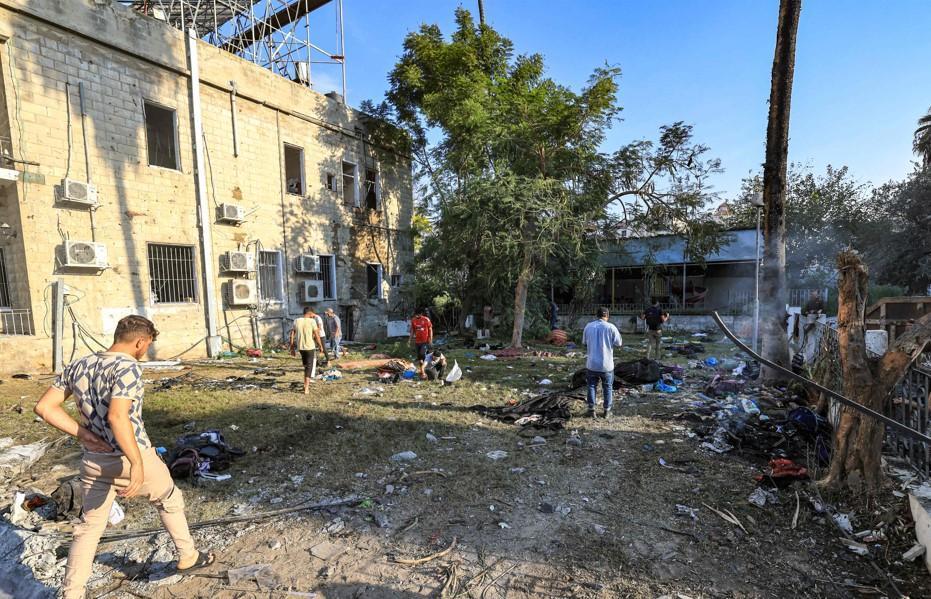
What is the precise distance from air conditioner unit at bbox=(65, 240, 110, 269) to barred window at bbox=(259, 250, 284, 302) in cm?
387

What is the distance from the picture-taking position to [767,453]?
15.6 ft

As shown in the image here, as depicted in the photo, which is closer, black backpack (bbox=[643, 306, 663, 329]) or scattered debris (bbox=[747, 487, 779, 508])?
scattered debris (bbox=[747, 487, 779, 508])

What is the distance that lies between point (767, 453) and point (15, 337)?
12.4 metres

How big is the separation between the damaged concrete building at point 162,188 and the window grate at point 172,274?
0.03 metres

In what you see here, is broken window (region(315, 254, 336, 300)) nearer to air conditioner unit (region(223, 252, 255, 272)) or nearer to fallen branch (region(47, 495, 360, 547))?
air conditioner unit (region(223, 252, 255, 272))

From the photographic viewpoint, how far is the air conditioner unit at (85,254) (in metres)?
8.78

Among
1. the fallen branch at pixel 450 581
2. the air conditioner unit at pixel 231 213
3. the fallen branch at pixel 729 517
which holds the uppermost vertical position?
the air conditioner unit at pixel 231 213

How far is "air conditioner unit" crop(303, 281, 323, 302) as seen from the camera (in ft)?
44.4

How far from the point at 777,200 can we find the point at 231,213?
12.1 m

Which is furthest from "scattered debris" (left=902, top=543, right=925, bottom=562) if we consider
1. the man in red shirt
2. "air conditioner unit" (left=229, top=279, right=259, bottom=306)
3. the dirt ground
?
"air conditioner unit" (left=229, top=279, right=259, bottom=306)

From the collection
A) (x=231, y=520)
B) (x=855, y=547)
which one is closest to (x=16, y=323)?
(x=231, y=520)

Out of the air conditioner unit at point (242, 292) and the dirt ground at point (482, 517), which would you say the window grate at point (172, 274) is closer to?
the air conditioner unit at point (242, 292)

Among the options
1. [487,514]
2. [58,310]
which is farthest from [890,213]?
[58,310]

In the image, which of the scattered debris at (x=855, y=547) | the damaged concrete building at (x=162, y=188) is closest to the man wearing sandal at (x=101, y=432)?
the scattered debris at (x=855, y=547)
